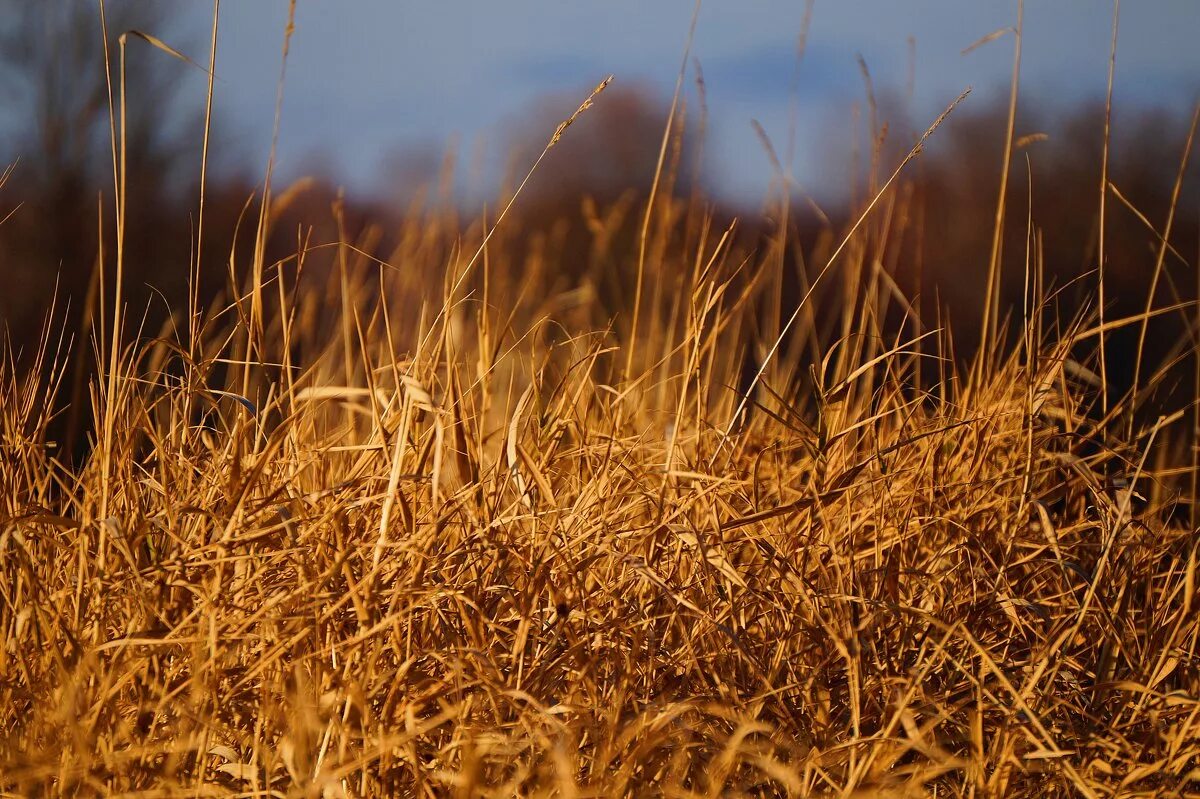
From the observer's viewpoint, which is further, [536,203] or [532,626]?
[536,203]

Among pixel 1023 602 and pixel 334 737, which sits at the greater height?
pixel 1023 602

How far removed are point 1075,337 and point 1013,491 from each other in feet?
0.80

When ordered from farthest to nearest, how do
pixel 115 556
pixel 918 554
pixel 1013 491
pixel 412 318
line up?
pixel 412 318, pixel 1013 491, pixel 918 554, pixel 115 556

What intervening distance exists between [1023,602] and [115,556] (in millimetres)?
1005

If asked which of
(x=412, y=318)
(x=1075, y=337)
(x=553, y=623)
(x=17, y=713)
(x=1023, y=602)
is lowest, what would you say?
(x=412, y=318)

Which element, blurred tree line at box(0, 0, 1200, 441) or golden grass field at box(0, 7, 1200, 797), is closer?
golden grass field at box(0, 7, 1200, 797)

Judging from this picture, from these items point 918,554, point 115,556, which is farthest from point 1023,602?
point 115,556

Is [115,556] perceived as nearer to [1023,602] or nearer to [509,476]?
[509,476]

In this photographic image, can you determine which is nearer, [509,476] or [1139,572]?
[509,476]

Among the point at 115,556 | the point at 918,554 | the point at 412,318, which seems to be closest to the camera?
the point at 115,556

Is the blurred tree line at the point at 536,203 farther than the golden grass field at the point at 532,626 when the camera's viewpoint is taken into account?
Yes

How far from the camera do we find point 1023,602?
1109 mm

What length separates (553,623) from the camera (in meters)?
1.12

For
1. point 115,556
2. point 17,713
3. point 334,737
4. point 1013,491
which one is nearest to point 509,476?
point 334,737
